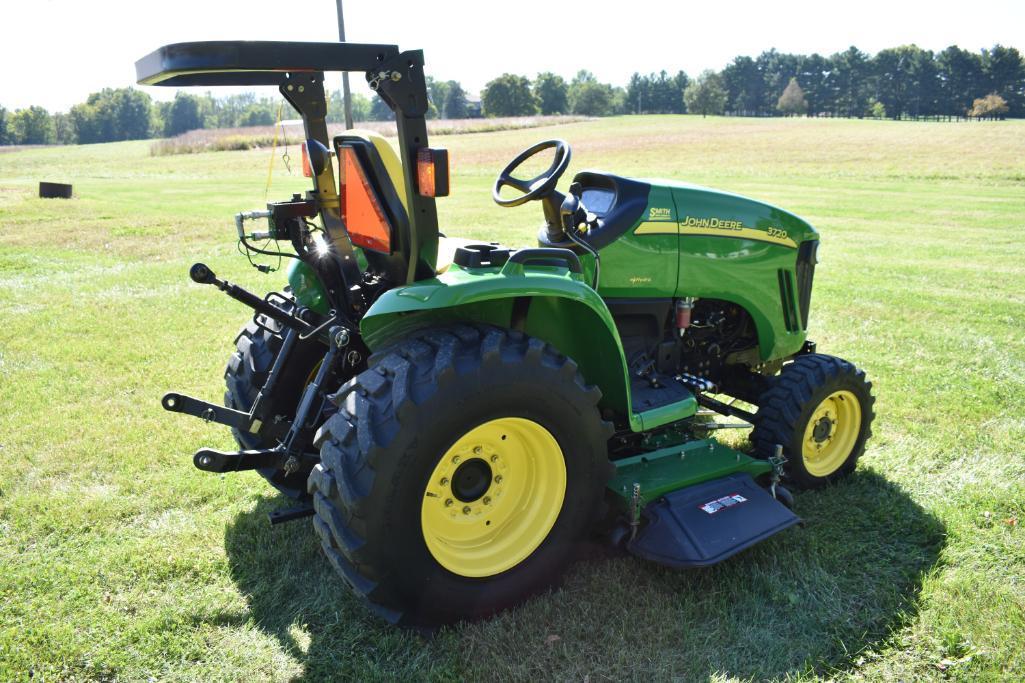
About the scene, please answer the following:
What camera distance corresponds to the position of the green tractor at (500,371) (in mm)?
2412

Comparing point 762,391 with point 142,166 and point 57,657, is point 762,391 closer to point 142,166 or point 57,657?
point 57,657

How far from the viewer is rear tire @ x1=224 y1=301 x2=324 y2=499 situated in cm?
332

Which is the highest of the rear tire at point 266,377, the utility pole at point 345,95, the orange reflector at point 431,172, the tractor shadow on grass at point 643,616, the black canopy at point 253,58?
the utility pole at point 345,95

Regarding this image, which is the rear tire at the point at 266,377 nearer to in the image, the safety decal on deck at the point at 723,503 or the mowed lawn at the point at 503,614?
the mowed lawn at the point at 503,614

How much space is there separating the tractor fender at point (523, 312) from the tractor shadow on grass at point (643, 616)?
0.81 metres

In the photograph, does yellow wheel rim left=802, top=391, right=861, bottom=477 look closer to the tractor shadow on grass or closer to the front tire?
the tractor shadow on grass

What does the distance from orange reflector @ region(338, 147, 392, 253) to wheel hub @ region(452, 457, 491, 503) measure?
2.95 feet

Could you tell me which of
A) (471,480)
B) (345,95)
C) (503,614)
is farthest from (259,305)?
(345,95)

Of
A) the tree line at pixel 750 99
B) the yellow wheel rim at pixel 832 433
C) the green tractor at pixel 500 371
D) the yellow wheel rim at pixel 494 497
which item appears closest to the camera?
the green tractor at pixel 500 371

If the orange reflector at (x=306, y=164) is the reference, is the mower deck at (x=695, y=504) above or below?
below

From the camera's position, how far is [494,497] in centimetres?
278

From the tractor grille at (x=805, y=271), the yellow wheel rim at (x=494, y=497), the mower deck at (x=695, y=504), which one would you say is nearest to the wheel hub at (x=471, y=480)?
the yellow wheel rim at (x=494, y=497)

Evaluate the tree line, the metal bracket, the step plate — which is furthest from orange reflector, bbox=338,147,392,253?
the tree line

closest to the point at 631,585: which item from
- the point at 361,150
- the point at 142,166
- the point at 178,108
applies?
the point at 361,150
